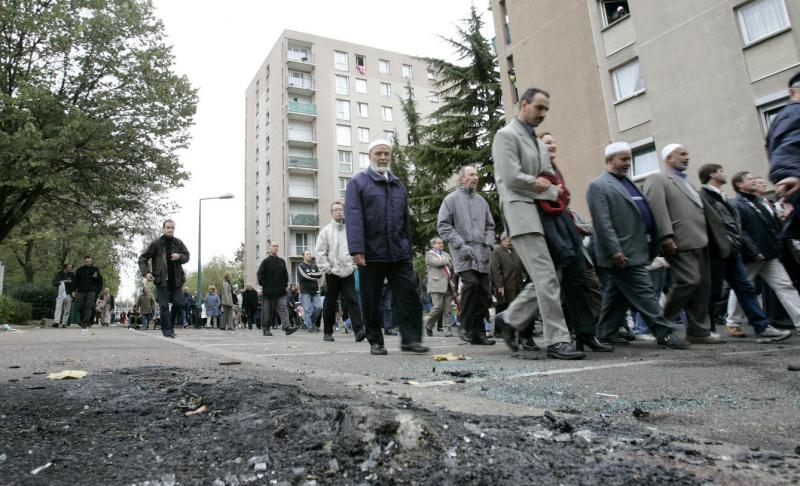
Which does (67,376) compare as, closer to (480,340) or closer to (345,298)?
(480,340)

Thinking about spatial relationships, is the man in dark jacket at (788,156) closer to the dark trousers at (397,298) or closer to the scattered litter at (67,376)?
the dark trousers at (397,298)

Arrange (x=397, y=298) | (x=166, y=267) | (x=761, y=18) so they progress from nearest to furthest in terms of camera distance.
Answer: (x=397, y=298) → (x=166, y=267) → (x=761, y=18)

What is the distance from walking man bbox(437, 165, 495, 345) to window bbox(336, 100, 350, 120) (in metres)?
50.7

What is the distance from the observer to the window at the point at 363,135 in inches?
2200

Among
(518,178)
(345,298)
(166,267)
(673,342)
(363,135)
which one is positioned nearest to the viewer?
(518,178)

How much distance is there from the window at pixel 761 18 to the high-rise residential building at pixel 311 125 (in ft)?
124

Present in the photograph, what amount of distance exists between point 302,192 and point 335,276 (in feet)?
151

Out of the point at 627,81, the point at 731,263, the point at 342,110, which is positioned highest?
the point at 342,110

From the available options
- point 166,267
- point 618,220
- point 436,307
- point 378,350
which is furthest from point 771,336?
point 166,267

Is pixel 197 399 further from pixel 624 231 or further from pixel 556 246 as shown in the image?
pixel 624 231

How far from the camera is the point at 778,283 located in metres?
6.25

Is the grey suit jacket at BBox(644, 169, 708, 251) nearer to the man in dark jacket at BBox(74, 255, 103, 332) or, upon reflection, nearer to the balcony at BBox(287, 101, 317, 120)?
Result: the man in dark jacket at BBox(74, 255, 103, 332)

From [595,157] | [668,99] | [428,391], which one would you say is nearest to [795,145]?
[428,391]

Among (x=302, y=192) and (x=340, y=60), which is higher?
(x=340, y=60)
